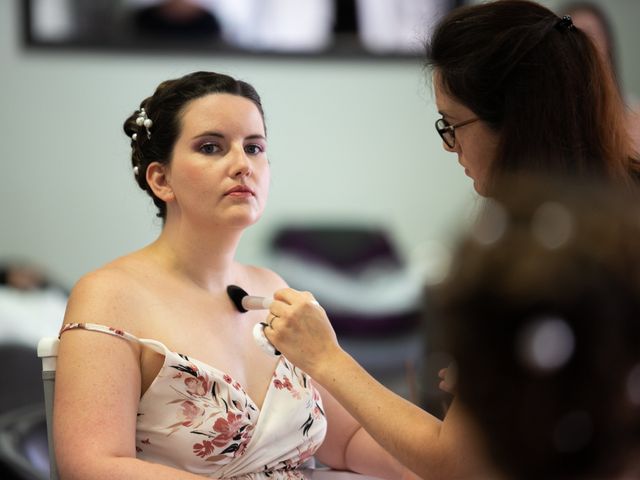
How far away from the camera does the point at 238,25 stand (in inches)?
180

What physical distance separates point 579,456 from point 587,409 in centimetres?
3

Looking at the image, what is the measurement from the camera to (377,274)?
4.79 meters

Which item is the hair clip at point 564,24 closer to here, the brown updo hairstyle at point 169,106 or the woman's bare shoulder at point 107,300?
the brown updo hairstyle at point 169,106

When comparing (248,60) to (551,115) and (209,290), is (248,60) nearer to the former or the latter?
(209,290)

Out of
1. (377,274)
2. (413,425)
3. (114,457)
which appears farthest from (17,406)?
(377,274)

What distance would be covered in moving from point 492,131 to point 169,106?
604 mm

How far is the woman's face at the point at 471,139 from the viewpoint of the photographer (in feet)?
4.97

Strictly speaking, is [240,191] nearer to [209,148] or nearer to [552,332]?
[209,148]

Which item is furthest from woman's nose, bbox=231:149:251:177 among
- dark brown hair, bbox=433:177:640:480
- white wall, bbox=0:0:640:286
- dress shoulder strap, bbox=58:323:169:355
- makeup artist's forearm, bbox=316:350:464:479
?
white wall, bbox=0:0:640:286

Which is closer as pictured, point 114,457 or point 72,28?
point 114,457

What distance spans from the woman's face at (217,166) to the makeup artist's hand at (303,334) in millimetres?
350

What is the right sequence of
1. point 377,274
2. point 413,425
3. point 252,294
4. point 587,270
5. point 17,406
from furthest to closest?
point 377,274, point 17,406, point 252,294, point 413,425, point 587,270

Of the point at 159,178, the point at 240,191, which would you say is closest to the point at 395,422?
the point at 240,191

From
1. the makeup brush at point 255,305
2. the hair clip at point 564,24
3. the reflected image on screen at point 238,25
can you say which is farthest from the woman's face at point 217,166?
the reflected image on screen at point 238,25
